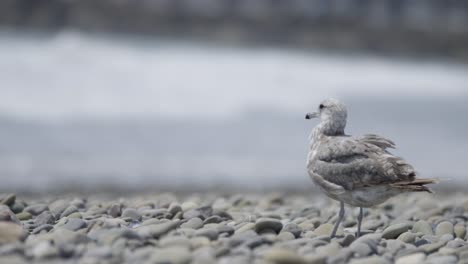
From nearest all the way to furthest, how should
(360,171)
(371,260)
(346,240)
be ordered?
(371,260) < (346,240) < (360,171)

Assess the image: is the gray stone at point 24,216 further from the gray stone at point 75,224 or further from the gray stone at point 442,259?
the gray stone at point 442,259

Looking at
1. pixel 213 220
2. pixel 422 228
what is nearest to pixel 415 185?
pixel 422 228

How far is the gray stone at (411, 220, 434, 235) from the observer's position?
Answer: 5.50m

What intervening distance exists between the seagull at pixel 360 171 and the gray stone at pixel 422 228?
482 millimetres

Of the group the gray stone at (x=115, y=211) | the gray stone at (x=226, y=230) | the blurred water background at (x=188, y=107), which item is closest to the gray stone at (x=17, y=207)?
the gray stone at (x=115, y=211)

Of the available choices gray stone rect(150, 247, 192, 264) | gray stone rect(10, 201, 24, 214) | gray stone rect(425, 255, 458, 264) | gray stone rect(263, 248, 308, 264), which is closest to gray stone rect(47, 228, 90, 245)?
gray stone rect(150, 247, 192, 264)

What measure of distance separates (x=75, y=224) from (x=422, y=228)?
221cm

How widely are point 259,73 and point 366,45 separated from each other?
1199 cm

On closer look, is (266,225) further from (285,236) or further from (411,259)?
(411,259)

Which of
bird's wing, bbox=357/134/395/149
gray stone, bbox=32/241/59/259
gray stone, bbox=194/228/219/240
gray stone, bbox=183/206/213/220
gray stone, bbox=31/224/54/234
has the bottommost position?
gray stone, bbox=32/241/59/259

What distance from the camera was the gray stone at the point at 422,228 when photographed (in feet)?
18.0

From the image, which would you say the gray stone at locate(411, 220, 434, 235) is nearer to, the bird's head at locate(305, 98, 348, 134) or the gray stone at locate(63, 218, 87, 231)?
the bird's head at locate(305, 98, 348, 134)

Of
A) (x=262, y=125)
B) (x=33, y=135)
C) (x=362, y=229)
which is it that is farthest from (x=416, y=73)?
(x=362, y=229)

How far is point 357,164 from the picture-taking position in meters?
5.03
